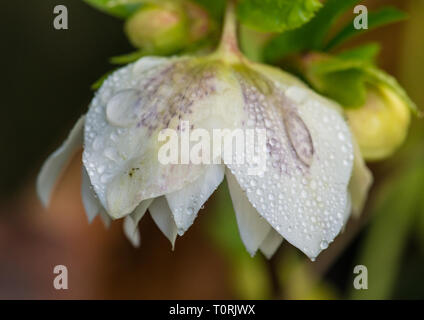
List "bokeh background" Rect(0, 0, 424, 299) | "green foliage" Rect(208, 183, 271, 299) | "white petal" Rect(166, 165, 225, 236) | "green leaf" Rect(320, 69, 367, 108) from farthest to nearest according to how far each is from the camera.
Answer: "bokeh background" Rect(0, 0, 424, 299), "green foliage" Rect(208, 183, 271, 299), "green leaf" Rect(320, 69, 367, 108), "white petal" Rect(166, 165, 225, 236)

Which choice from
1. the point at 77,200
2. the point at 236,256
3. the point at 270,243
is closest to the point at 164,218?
the point at 270,243

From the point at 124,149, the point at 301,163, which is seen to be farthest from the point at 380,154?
the point at 124,149

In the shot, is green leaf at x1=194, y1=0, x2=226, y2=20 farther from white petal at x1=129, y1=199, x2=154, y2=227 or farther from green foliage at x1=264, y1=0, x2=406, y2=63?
white petal at x1=129, y1=199, x2=154, y2=227

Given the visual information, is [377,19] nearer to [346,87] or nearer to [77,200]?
[346,87]

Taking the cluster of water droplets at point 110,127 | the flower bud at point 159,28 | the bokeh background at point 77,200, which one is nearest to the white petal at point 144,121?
the cluster of water droplets at point 110,127

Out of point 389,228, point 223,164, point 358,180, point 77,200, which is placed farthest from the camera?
point 77,200

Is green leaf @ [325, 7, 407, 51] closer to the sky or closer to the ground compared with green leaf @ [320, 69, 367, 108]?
closer to the sky

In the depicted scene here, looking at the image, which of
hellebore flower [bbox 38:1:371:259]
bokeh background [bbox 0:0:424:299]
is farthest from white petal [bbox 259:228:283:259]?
bokeh background [bbox 0:0:424:299]

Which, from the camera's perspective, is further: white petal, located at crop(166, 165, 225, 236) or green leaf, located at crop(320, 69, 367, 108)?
green leaf, located at crop(320, 69, 367, 108)
